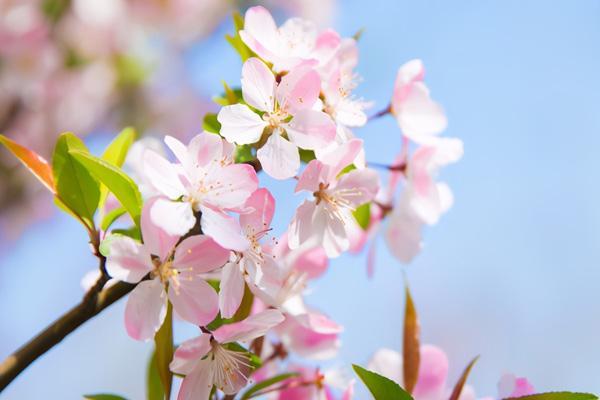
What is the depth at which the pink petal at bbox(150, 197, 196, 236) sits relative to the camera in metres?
0.63

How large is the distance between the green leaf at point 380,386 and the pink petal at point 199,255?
0.15 metres

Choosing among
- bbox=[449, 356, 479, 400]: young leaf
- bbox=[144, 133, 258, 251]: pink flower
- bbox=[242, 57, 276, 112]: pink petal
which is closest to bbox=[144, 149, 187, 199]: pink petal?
bbox=[144, 133, 258, 251]: pink flower

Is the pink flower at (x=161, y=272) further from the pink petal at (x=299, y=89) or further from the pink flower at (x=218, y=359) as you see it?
the pink petal at (x=299, y=89)

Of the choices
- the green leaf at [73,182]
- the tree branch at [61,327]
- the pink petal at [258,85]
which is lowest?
the tree branch at [61,327]

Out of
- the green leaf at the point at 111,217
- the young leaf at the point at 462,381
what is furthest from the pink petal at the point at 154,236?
the young leaf at the point at 462,381

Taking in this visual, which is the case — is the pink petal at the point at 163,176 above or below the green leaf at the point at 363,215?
above

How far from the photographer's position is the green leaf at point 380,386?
0.69 meters

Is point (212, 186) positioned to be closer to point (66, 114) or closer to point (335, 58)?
point (335, 58)

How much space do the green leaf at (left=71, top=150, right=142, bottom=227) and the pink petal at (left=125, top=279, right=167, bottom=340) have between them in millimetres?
63

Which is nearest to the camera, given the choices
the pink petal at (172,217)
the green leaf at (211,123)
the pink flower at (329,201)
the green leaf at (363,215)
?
the pink petal at (172,217)

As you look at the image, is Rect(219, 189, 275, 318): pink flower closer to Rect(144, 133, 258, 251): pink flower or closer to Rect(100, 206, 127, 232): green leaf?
Rect(144, 133, 258, 251): pink flower

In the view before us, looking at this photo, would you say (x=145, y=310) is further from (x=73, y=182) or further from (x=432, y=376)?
(x=432, y=376)

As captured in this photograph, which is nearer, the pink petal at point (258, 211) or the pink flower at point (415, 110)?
the pink petal at point (258, 211)

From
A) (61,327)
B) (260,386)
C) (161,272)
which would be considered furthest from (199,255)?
(260,386)
